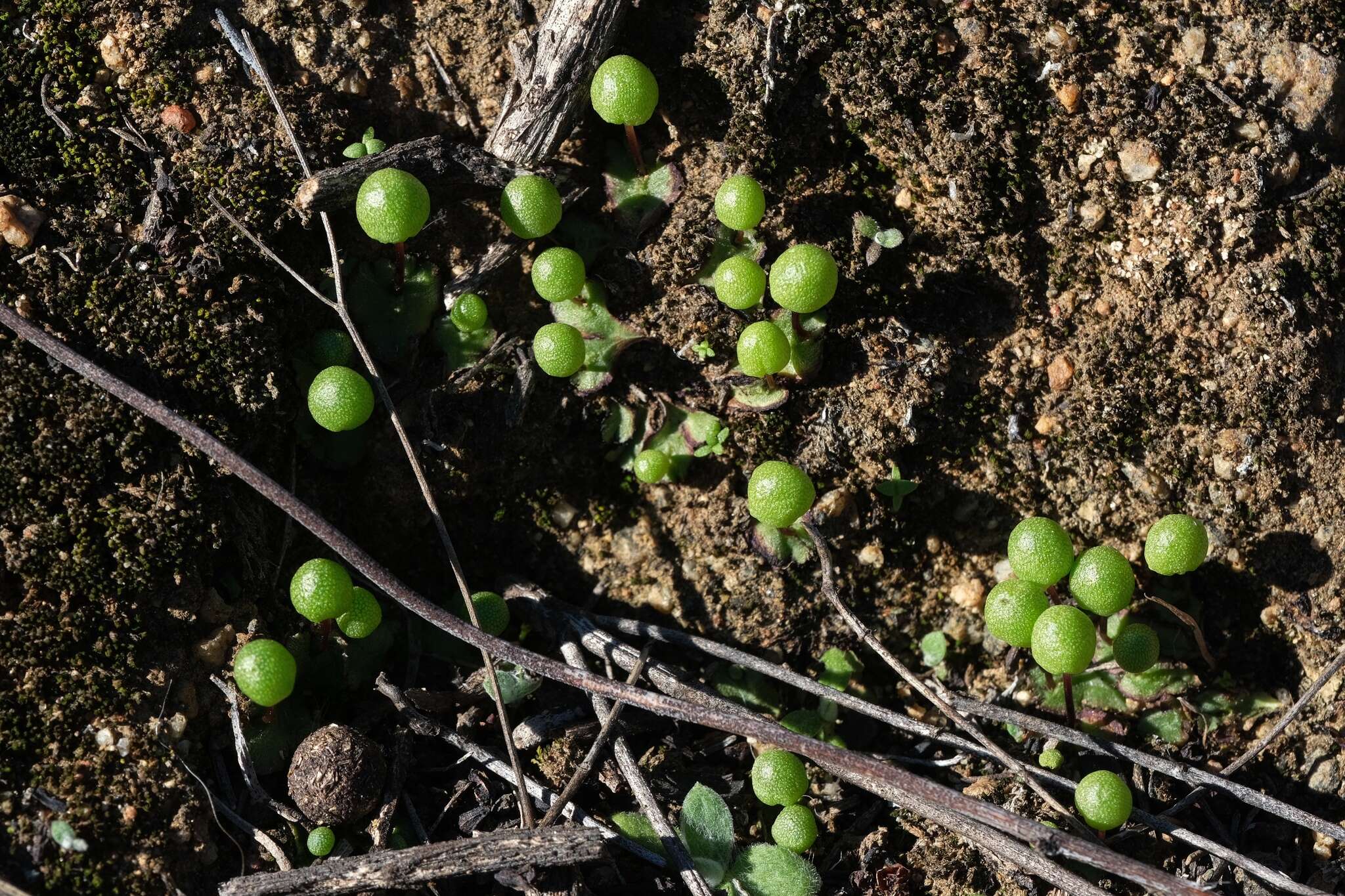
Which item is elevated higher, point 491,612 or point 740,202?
point 740,202

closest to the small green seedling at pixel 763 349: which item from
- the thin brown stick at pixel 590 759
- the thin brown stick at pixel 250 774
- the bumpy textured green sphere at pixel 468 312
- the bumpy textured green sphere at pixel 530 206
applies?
the bumpy textured green sphere at pixel 530 206

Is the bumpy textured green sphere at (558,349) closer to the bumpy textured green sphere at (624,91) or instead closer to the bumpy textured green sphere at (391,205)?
the bumpy textured green sphere at (391,205)

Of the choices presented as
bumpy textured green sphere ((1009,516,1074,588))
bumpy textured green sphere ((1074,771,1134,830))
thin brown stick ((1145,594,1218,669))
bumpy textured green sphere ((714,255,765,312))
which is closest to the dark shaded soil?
thin brown stick ((1145,594,1218,669))

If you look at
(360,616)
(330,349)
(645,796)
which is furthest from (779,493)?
(330,349)

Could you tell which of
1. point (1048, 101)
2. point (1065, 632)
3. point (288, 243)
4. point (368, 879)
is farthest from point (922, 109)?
point (368, 879)

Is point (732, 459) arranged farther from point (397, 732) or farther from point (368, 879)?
point (368, 879)

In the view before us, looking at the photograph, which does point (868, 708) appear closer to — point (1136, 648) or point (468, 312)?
point (1136, 648)

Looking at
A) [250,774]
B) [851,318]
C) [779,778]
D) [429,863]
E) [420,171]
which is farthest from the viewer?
[851,318]
